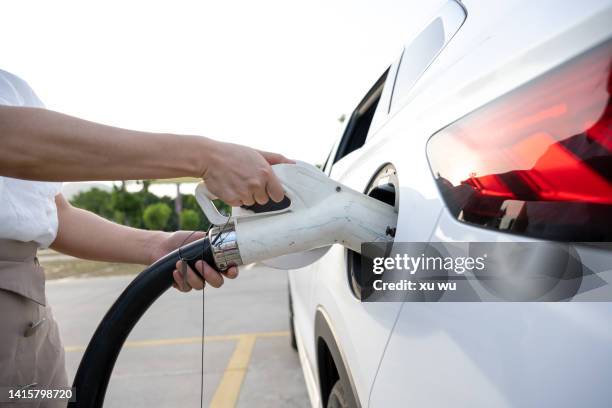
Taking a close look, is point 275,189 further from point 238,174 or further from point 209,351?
point 209,351

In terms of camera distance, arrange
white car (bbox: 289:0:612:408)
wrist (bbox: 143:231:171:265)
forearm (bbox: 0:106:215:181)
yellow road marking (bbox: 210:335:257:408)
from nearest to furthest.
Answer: white car (bbox: 289:0:612:408) → forearm (bbox: 0:106:215:181) → wrist (bbox: 143:231:171:265) → yellow road marking (bbox: 210:335:257:408)

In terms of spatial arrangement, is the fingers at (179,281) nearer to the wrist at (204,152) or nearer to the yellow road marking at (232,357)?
the wrist at (204,152)

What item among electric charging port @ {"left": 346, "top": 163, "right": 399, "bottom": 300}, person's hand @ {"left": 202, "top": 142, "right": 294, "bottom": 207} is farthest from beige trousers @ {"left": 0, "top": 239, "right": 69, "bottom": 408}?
electric charging port @ {"left": 346, "top": 163, "right": 399, "bottom": 300}

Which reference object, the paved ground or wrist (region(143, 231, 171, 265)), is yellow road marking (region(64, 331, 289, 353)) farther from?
wrist (region(143, 231, 171, 265))

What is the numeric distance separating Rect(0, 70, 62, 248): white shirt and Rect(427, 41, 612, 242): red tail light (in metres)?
1.14

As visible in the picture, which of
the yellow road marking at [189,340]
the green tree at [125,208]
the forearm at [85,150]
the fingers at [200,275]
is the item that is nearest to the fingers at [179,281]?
the fingers at [200,275]

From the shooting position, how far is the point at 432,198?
32.1 inches

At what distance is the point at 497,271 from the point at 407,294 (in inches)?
8.0

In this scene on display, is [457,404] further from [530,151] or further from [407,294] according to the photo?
[530,151]

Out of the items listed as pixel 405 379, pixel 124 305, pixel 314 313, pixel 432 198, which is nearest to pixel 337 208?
pixel 432 198

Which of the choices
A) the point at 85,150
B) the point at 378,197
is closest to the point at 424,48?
the point at 378,197

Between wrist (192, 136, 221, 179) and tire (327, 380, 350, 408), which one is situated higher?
wrist (192, 136, 221, 179)

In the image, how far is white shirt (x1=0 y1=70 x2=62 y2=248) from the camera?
119 cm

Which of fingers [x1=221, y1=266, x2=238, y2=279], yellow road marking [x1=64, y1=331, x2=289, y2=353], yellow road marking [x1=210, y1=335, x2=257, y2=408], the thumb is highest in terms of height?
the thumb
